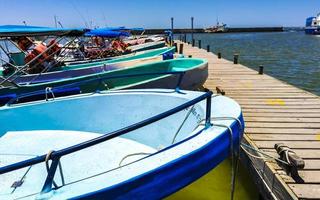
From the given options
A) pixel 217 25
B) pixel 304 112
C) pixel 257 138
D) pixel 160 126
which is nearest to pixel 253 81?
pixel 304 112

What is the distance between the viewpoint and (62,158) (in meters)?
4.58

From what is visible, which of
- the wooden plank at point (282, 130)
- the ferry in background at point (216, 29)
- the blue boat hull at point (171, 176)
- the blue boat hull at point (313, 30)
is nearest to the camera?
the blue boat hull at point (171, 176)

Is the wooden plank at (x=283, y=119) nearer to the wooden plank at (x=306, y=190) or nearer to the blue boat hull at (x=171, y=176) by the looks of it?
the wooden plank at (x=306, y=190)

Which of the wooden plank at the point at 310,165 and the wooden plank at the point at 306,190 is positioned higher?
the wooden plank at the point at 310,165

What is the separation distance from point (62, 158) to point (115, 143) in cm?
85

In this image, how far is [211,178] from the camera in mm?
5727

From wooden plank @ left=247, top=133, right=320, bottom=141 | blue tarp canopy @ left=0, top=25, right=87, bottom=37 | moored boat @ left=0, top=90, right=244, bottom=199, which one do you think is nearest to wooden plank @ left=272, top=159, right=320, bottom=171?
wooden plank @ left=247, top=133, right=320, bottom=141

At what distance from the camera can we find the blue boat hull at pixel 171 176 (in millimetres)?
2369

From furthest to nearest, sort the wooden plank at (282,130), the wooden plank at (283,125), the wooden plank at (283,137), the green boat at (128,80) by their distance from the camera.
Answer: the green boat at (128,80)
the wooden plank at (283,125)
the wooden plank at (282,130)
the wooden plank at (283,137)

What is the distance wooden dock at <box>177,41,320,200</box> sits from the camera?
13.4 feet

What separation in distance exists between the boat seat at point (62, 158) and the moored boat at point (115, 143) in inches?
0.6

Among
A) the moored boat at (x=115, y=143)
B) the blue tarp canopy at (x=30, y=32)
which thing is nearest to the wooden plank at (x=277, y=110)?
the moored boat at (x=115, y=143)

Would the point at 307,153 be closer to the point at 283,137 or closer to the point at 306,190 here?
the point at 283,137

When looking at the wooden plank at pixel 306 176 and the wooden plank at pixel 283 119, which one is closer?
the wooden plank at pixel 306 176
